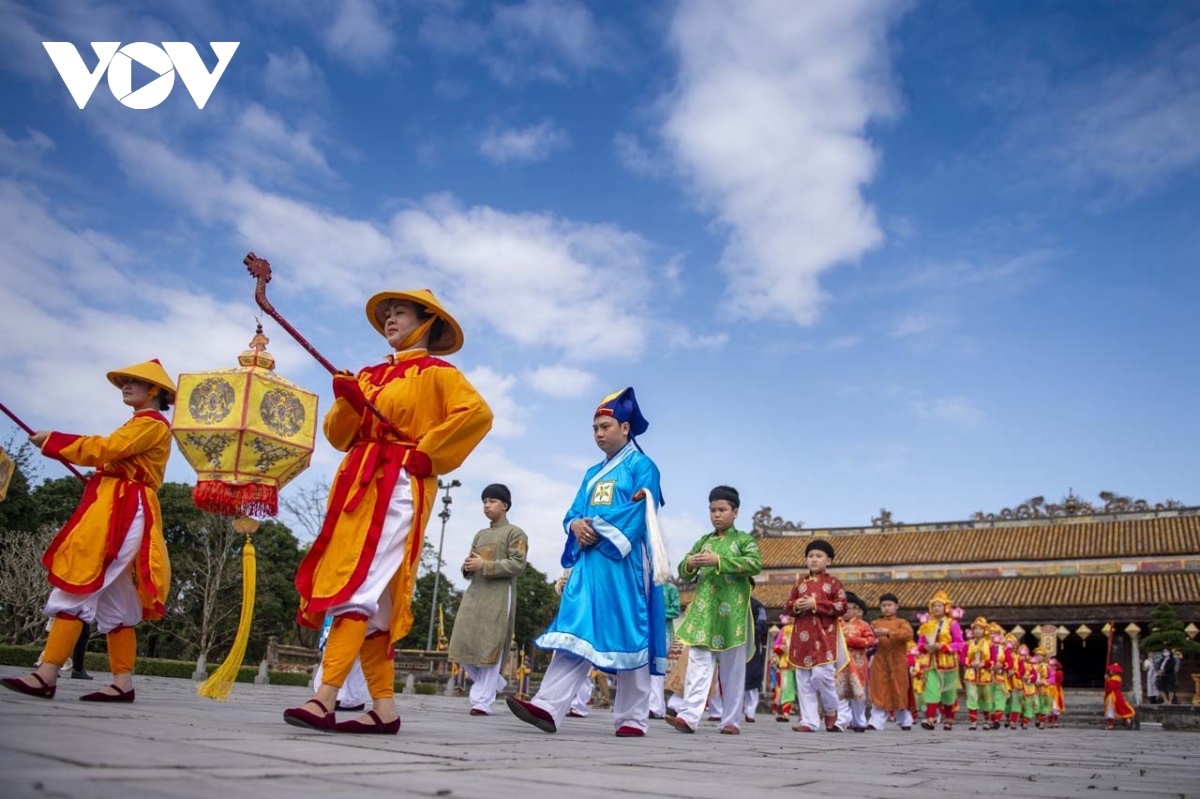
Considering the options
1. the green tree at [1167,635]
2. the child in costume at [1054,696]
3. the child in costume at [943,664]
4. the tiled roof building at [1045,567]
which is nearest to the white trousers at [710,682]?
the child in costume at [943,664]

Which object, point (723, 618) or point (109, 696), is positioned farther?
point (723, 618)

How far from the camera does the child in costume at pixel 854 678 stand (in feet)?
34.4

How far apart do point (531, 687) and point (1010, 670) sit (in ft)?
45.8

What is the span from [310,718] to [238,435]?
1689 millimetres

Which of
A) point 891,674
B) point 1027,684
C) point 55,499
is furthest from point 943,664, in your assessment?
point 55,499

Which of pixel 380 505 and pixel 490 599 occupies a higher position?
pixel 380 505

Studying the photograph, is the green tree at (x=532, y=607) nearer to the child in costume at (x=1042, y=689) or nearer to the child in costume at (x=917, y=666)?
the child in costume at (x=1042, y=689)

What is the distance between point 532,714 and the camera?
467 cm

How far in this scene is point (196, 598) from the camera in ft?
90.4

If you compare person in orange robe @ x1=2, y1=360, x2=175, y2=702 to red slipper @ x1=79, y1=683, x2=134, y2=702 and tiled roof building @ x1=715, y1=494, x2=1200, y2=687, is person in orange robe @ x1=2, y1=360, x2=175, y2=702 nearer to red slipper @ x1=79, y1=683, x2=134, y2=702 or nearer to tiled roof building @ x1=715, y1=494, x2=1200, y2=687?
red slipper @ x1=79, y1=683, x2=134, y2=702

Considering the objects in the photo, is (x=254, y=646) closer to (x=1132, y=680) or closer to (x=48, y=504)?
(x=48, y=504)

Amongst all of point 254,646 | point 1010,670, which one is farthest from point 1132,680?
point 254,646

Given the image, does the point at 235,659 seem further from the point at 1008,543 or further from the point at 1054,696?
the point at 1008,543

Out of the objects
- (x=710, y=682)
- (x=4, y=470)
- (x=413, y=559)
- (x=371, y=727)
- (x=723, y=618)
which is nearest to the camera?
(x=371, y=727)
